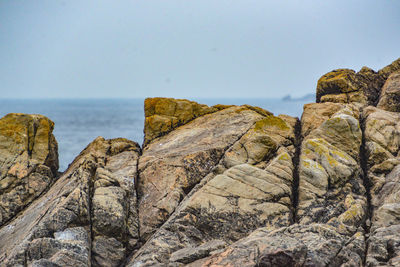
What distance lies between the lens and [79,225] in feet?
65.9

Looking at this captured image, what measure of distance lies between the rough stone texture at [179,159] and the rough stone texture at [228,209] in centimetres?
128

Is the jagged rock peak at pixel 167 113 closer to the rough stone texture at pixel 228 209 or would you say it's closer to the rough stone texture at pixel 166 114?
the rough stone texture at pixel 166 114

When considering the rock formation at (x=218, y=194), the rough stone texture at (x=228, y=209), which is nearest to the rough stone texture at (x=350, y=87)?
the rock formation at (x=218, y=194)

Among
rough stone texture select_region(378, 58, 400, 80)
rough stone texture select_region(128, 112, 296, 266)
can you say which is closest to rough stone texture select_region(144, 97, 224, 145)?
rough stone texture select_region(128, 112, 296, 266)

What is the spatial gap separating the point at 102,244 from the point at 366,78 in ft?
91.8

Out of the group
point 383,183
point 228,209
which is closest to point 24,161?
point 228,209

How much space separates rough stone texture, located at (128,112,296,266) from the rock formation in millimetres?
63

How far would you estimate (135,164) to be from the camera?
27.0 m

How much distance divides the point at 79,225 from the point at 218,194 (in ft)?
26.2

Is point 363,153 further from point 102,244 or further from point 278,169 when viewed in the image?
point 102,244

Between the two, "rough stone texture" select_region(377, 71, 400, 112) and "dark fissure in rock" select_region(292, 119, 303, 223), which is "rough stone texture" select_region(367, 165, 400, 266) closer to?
"dark fissure in rock" select_region(292, 119, 303, 223)

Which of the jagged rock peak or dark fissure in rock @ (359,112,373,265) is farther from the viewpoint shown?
the jagged rock peak

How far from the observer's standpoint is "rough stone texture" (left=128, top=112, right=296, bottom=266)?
63.4 feet

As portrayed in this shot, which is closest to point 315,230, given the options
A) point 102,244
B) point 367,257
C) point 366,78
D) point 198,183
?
point 367,257
